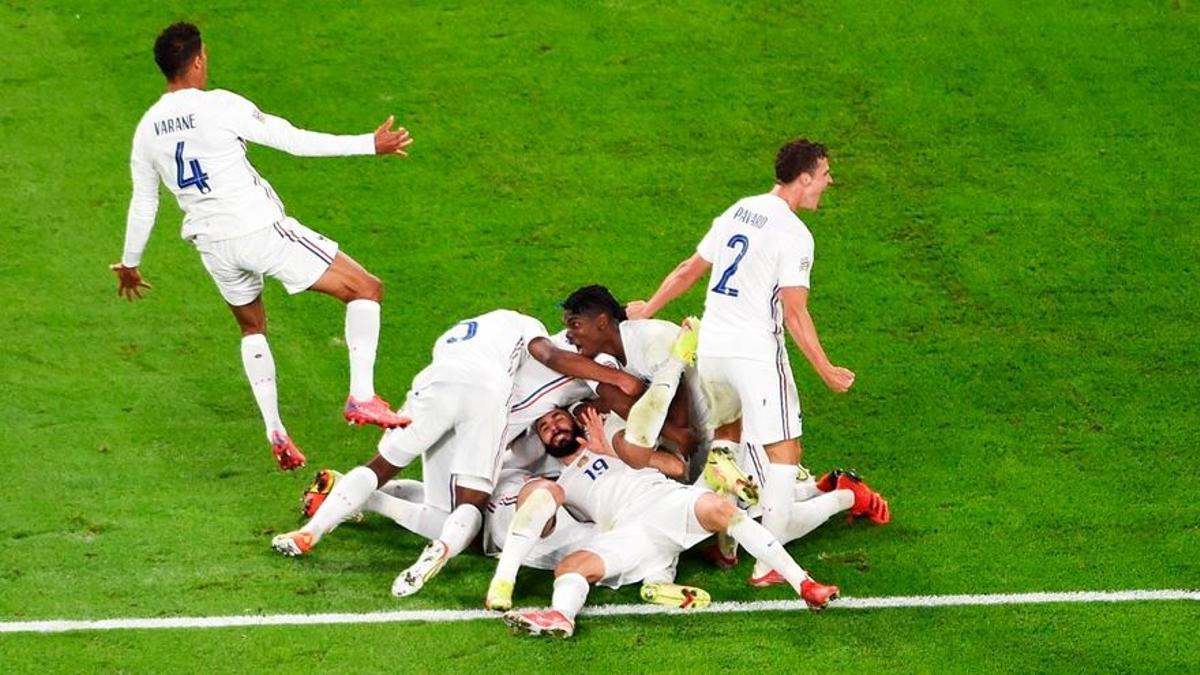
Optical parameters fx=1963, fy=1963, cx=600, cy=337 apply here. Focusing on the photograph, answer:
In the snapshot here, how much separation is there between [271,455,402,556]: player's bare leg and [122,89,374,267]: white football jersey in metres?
1.44

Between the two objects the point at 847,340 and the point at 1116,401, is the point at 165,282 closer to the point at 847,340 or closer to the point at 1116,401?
the point at 847,340

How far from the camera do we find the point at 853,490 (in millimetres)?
9852

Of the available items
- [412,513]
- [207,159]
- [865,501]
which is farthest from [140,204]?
[865,501]

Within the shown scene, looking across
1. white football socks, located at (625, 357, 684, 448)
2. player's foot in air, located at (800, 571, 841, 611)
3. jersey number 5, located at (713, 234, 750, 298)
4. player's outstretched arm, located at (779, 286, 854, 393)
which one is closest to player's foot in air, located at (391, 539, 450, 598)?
white football socks, located at (625, 357, 684, 448)

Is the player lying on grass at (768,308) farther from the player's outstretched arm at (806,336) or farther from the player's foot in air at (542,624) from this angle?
the player's foot in air at (542,624)

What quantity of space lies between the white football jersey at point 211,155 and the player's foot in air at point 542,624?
2436mm

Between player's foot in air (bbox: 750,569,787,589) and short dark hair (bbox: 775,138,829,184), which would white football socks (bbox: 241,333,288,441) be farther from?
short dark hair (bbox: 775,138,829,184)

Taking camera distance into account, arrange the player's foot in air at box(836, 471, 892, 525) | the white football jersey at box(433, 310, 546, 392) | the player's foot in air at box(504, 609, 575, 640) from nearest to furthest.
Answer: the player's foot in air at box(504, 609, 575, 640) → the white football jersey at box(433, 310, 546, 392) → the player's foot in air at box(836, 471, 892, 525)

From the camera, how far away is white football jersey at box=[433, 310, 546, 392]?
9633 millimetres

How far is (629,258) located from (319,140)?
365 cm

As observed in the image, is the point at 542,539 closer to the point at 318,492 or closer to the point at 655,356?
the point at 655,356

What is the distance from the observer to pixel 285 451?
33.1ft

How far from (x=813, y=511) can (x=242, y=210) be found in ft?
10.6

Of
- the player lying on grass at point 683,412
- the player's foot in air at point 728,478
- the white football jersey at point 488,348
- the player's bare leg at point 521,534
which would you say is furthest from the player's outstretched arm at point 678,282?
the player's bare leg at point 521,534
